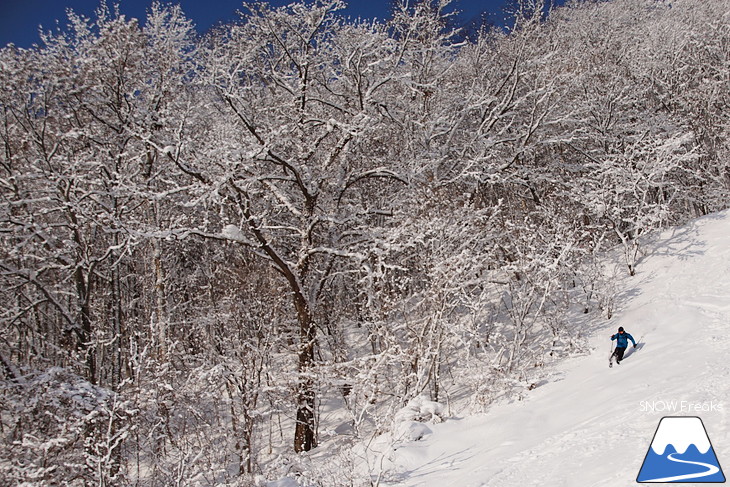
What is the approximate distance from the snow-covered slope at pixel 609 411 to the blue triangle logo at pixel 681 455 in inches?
3.1

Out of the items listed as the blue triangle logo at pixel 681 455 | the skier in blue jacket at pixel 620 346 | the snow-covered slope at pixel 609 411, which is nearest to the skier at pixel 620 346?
the skier in blue jacket at pixel 620 346

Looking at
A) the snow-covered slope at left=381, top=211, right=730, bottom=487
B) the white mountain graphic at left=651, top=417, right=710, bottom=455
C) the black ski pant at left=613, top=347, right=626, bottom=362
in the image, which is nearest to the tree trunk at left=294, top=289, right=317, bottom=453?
the snow-covered slope at left=381, top=211, right=730, bottom=487

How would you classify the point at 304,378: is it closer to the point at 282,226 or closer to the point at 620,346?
the point at 282,226

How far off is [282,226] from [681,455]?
893 cm

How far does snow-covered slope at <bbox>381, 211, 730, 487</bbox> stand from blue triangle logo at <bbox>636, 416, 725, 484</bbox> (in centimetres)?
8

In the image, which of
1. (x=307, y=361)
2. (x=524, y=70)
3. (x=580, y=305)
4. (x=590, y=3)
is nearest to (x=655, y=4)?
(x=590, y=3)

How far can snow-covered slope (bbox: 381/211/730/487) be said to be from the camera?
15.6ft

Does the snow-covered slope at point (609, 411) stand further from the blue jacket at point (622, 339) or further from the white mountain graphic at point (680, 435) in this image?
the blue jacket at point (622, 339)

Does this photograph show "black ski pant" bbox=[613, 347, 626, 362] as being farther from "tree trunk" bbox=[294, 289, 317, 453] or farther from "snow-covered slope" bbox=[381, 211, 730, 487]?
"tree trunk" bbox=[294, 289, 317, 453]

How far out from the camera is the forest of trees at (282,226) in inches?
408

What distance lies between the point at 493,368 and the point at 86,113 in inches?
525

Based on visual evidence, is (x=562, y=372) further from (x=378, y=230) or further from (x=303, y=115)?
(x=303, y=115)

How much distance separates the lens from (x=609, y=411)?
610 centimetres

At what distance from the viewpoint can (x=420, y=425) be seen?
811 cm
